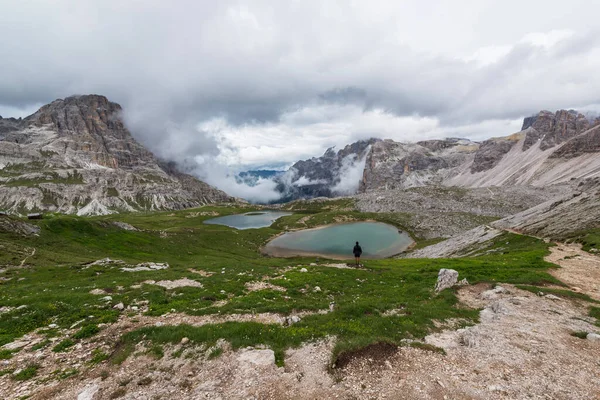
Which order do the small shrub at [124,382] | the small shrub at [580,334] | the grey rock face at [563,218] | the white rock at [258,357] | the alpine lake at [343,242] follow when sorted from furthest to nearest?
1. the alpine lake at [343,242]
2. the grey rock face at [563,218]
3. the small shrub at [580,334]
4. the white rock at [258,357]
5. the small shrub at [124,382]

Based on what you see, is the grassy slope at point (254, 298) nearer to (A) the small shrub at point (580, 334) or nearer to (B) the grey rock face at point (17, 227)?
(B) the grey rock face at point (17, 227)

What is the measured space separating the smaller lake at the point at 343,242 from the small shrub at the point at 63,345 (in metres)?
82.4

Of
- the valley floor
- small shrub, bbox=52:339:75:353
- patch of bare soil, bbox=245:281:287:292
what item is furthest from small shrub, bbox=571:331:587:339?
small shrub, bbox=52:339:75:353

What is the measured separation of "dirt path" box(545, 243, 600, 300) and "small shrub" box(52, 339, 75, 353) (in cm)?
3985

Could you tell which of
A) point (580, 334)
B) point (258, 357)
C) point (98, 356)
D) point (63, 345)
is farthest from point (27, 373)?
point (580, 334)

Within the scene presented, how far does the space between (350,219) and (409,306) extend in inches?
6129

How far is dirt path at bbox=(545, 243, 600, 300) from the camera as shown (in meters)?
25.1

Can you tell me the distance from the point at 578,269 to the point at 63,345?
48.9 m

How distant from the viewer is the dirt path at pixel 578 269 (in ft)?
82.3

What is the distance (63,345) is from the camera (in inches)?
600

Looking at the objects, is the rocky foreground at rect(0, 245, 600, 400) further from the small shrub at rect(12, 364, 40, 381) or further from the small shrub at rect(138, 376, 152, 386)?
the small shrub at rect(12, 364, 40, 381)

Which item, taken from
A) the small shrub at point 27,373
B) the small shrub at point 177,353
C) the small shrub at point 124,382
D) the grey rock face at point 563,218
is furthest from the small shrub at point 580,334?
the grey rock face at point 563,218

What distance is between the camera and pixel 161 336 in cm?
1558

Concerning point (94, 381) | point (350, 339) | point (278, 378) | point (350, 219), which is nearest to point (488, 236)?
point (350, 339)
